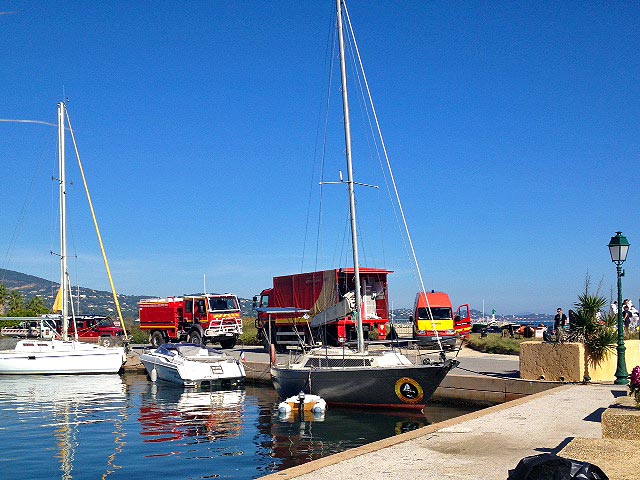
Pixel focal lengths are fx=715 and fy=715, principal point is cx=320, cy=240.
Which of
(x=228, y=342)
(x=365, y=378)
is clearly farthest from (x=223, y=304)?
(x=365, y=378)

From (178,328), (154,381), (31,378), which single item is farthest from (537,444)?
(178,328)

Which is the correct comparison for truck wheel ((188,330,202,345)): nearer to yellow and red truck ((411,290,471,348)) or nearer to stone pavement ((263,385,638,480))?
yellow and red truck ((411,290,471,348))

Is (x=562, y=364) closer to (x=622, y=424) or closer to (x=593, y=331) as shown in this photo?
(x=593, y=331)

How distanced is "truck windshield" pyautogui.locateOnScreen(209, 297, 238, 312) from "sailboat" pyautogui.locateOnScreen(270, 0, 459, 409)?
1602cm

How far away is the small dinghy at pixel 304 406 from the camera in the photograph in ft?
65.9

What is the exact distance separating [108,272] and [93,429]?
73.7 feet

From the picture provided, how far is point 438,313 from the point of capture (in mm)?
37531

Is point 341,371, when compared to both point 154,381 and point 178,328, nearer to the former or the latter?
point 154,381

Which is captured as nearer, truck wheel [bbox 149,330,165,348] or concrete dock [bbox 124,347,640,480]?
concrete dock [bbox 124,347,640,480]

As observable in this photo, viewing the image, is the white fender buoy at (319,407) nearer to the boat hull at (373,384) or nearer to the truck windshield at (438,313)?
the boat hull at (373,384)

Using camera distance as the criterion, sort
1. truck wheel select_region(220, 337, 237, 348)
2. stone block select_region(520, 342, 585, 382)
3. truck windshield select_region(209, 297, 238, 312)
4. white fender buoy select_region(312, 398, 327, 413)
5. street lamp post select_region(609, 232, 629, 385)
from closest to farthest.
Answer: street lamp post select_region(609, 232, 629, 385) → stone block select_region(520, 342, 585, 382) → white fender buoy select_region(312, 398, 327, 413) → truck windshield select_region(209, 297, 238, 312) → truck wheel select_region(220, 337, 237, 348)

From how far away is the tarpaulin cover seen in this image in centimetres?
3247

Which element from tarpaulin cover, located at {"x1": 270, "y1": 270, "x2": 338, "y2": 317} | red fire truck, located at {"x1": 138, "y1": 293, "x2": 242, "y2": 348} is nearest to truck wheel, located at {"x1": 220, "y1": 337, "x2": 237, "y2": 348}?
red fire truck, located at {"x1": 138, "y1": 293, "x2": 242, "y2": 348}


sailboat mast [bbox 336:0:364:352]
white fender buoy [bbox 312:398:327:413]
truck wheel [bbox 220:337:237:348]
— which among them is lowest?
white fender buoy [bbox 312:398:327:413]
